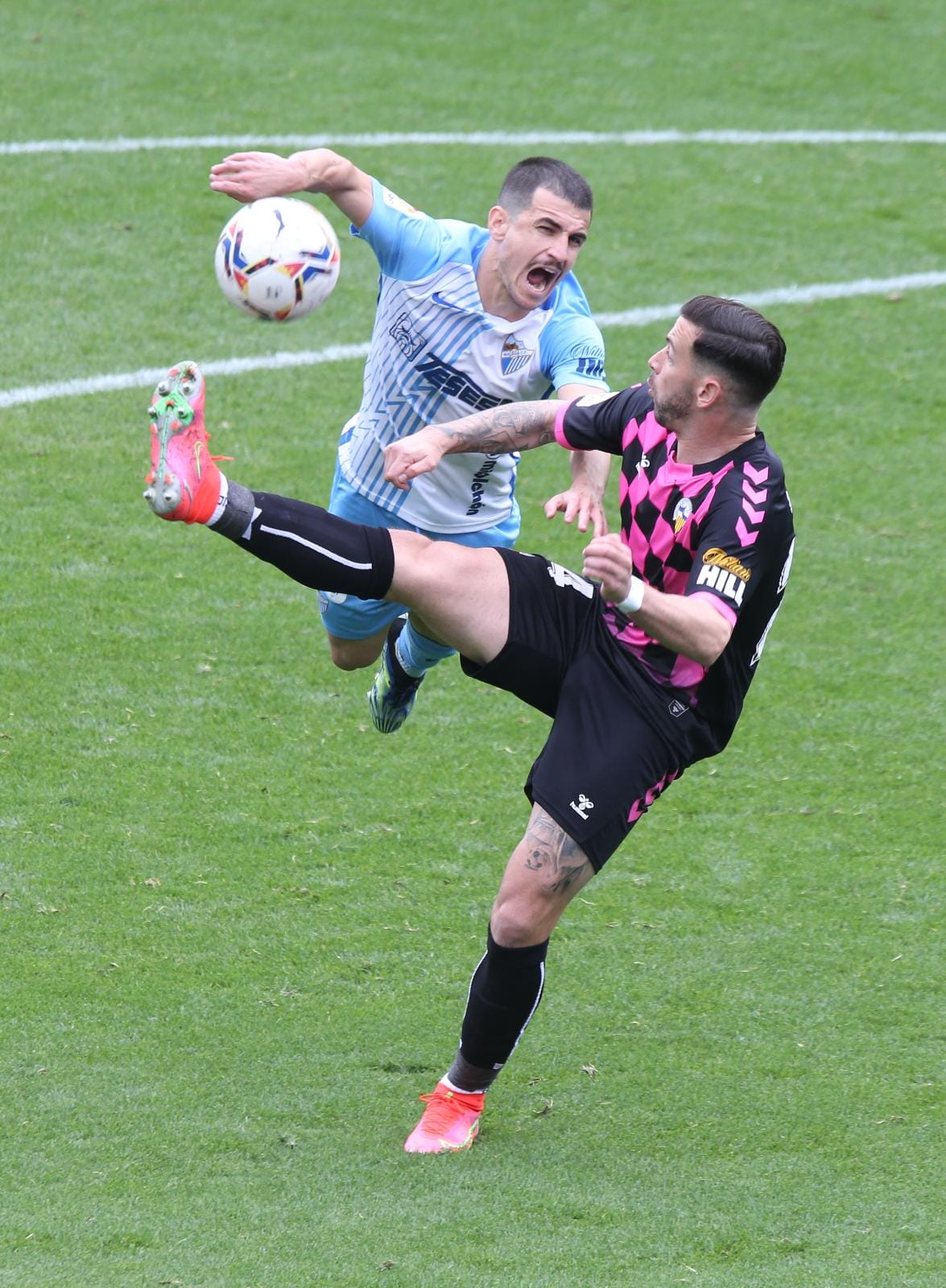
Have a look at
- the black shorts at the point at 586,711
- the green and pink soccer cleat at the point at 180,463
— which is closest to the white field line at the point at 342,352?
the green and pink soccer cleat at the point at 180,463

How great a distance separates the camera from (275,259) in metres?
5.85

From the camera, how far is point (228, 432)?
1016 centimetres

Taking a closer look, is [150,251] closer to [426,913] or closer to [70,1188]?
[426,913]

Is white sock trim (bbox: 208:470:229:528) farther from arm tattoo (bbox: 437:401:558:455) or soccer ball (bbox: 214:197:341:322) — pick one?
soccer ball (bbox: 214:197:341:322)

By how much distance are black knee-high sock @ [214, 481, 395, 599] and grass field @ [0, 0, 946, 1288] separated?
63.6 inches

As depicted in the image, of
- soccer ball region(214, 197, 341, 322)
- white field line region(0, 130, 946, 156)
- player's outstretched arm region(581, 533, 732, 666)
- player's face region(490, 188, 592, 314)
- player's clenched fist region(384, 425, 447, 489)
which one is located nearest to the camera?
player's outstretched arm region(581, 533, 732, 666)

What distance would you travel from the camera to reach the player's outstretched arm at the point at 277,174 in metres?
5.68

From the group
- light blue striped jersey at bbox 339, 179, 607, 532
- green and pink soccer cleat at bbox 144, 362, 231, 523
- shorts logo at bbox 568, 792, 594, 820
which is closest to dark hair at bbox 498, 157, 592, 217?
light blue striped jersey at bbox 339, 179, 607, 532

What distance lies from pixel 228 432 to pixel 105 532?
122cm

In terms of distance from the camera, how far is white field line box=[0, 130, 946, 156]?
1327 centimetres

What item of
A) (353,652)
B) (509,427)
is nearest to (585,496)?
(509,427)

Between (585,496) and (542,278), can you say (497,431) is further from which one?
(542,278)

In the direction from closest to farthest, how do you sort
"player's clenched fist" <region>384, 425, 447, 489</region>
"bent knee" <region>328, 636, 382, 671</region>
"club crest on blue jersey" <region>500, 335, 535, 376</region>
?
"player's clenched fist" <region>384, 425, 447, 489</region> → "club crest on blue jersey" <region>500, 335, 535, 376</region> → "bent knee" <region>328, 636, 382, 671</region>

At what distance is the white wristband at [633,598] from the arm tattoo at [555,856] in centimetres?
76
